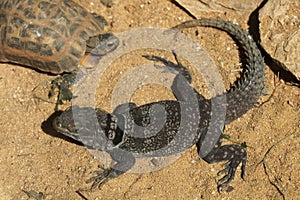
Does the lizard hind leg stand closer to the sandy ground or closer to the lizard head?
the sandy ground

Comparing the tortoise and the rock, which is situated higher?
the rock

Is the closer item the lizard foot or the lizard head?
the lizard head

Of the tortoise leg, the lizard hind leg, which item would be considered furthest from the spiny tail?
the tortoise leg

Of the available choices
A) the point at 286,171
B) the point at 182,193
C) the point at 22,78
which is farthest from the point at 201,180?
the point at 22,78

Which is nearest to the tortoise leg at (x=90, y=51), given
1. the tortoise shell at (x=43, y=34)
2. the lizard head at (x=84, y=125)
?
the tortoise shell at (x=43, y=34)

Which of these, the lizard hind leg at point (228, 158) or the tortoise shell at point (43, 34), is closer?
the lizard hind leg at point (228, 158)

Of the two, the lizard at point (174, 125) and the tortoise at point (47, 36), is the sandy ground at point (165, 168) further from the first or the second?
the tortoise at point (47, 36)

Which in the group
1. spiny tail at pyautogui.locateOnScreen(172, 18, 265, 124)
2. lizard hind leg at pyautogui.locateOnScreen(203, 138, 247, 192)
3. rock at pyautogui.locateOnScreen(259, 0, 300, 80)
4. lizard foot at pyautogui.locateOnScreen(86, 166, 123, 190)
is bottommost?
lizard foot at pyautogui.locateOnScreen(86, 166, 123, 190)
